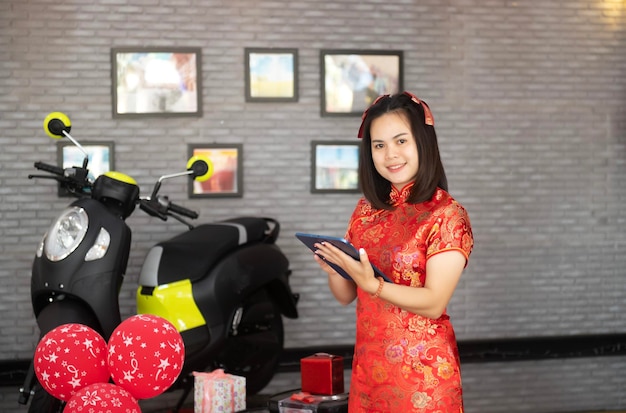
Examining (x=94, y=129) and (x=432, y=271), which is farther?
(x=94, y=129)

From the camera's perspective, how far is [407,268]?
2.19 metres

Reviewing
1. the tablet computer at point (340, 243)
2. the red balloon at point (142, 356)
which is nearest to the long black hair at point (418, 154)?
the tablet computer at point (340, 243)

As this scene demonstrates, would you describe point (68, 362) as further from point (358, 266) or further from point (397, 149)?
point (397, 149)

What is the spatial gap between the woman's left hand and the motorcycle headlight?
161cm

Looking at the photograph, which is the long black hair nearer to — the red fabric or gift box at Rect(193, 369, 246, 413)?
the red fabric

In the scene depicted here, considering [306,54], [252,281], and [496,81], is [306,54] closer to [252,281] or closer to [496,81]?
[496,81]

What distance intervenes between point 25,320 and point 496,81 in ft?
10.8

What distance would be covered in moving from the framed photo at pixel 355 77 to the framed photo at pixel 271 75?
0.62 ft

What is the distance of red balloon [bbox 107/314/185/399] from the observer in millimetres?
2646

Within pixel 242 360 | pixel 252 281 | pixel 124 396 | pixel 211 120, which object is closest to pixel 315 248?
pixel 124 396

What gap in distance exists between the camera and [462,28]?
5273 mm

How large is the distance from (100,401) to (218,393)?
770 millimetres

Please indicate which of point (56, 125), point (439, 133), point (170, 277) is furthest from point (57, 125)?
point (439, 133)

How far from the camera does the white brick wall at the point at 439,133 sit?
16.0ft
